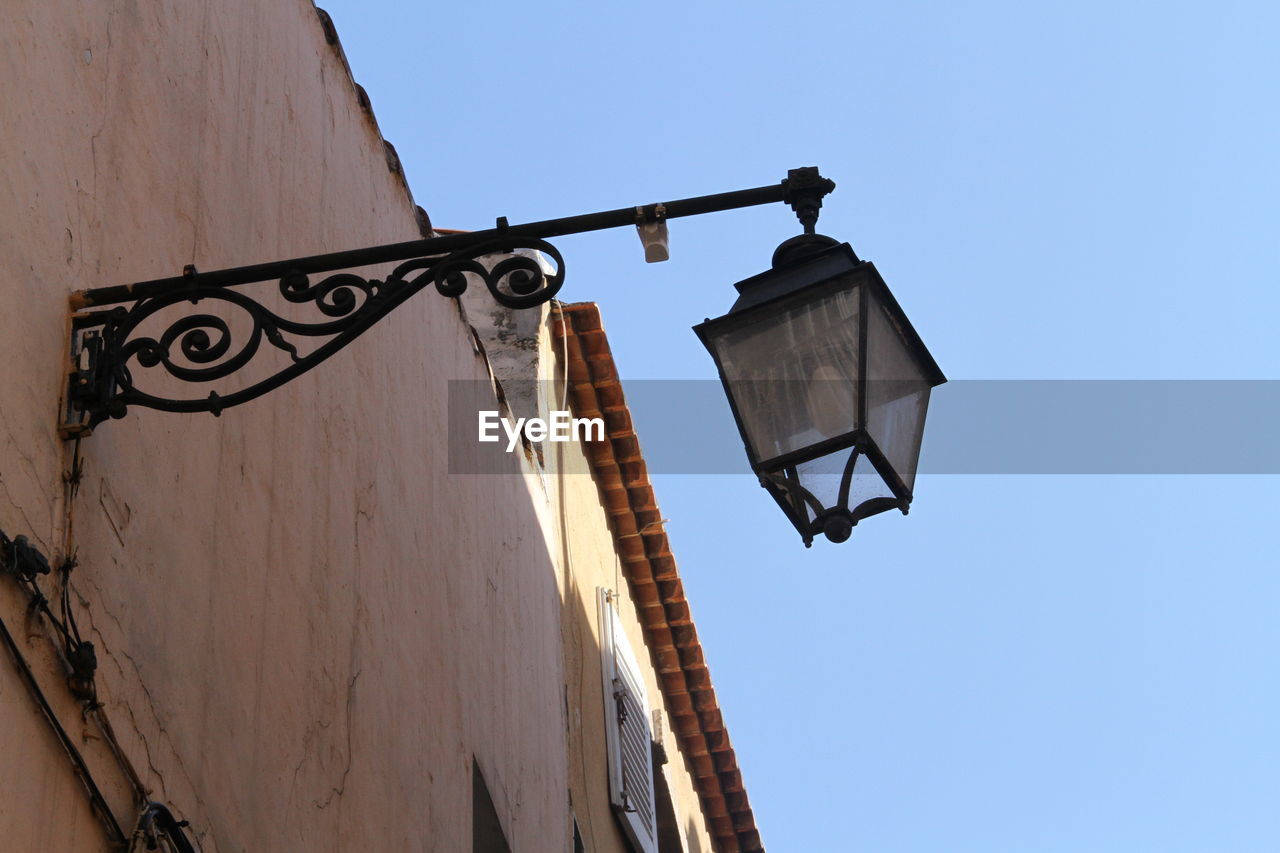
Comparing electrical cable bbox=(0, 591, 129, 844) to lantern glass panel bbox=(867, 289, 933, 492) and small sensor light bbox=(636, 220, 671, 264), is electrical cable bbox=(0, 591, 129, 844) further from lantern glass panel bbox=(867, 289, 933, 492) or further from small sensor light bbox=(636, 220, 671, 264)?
lantern glass panel bbox=(867, 289, 933, 492)

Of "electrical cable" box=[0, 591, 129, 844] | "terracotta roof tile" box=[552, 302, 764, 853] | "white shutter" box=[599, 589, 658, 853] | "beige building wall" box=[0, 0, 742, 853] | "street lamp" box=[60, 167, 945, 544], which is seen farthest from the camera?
"terracotta roof tile" box=[552, 302, 764, 853]

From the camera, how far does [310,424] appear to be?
496cm

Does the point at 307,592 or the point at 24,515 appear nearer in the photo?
the point at 24,515

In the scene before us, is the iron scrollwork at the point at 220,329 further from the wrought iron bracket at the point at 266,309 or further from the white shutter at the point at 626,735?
the white shutter at the point at 626,735

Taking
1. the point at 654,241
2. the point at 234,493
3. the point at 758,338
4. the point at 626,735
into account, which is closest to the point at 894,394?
the point at 758,338

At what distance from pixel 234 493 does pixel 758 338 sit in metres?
1.31

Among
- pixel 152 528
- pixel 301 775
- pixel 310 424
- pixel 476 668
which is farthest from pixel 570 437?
pixel 152 528

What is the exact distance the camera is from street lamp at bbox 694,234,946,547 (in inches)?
146

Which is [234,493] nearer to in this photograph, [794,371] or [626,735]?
[794,371]

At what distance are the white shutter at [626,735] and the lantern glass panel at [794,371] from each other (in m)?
6.33

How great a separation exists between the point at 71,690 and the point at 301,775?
1.23 m

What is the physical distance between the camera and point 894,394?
383 centimetres

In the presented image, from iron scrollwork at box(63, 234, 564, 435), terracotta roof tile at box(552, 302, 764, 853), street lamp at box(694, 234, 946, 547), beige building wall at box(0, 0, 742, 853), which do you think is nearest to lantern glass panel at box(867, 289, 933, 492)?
street lamp at box(694, 234, 946, 547)

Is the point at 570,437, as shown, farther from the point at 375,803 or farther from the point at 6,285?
the point at 6,285
